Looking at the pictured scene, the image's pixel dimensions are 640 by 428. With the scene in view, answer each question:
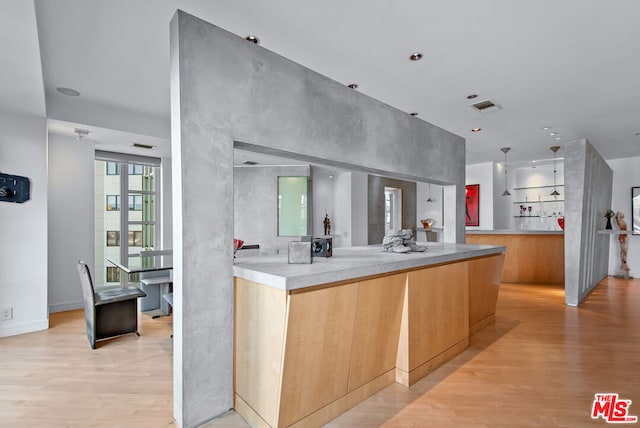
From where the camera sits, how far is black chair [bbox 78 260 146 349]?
3.33 metres

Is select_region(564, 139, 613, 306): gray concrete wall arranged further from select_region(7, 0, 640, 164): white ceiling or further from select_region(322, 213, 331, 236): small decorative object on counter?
select_region(322, 213, 331, 236): small decorative object on counter

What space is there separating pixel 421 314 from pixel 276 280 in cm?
141

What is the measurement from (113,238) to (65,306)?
5.72 feet

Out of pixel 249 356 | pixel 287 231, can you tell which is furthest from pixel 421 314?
pixel 287 231

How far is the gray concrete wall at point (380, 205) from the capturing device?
8297mm

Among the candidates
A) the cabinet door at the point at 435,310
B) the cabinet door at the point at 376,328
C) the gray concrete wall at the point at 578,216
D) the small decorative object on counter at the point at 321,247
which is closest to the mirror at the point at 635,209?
the gray concrete wall at the point at 578,216

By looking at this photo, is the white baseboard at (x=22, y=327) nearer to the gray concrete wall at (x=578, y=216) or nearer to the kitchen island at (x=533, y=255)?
the gray concrete wall at (x=578, y=216)

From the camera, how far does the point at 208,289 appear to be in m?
2.06

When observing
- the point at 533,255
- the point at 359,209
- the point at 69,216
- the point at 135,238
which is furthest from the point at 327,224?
the point at 69,216

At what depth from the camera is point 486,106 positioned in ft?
13.9

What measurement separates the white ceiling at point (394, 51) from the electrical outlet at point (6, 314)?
7.82 feet

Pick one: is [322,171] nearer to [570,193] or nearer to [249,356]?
[570,193]

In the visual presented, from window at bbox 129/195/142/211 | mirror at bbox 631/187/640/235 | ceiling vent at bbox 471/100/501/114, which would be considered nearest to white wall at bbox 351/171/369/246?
ceiling vent at bbox 471/100/501/114

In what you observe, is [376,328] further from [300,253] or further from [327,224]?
[327,224]
